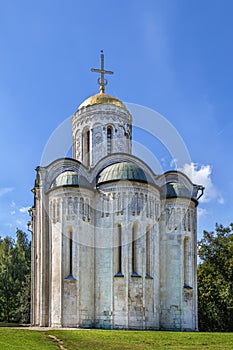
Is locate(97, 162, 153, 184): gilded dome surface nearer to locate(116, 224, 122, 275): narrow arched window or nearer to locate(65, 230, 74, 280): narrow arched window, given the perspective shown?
locate(116, 224, 122, 275): narrow arched window

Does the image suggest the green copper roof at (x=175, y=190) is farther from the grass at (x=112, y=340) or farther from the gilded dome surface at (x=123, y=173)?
the grass at (x=112, y=340)

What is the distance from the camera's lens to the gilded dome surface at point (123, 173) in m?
29.3

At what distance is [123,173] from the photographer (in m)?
29.4

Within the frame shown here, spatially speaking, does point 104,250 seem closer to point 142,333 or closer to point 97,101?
point 142,333

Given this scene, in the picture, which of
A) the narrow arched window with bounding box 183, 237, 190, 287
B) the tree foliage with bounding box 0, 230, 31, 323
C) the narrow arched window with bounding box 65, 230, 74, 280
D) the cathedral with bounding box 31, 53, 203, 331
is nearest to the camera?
the cathedral with bounding box 31, 53, 203, 331

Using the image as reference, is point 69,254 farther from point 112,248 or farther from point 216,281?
point 216,281

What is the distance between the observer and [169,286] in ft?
100

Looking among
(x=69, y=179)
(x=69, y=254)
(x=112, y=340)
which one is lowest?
(x=112, y=340)

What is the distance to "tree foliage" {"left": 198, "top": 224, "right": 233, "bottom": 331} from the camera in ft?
120

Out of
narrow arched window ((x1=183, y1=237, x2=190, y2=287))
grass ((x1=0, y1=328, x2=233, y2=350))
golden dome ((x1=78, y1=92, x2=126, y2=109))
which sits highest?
golden dome ((x1=78, y1=92, x2=126, y2=109))

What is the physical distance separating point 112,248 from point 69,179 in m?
4.69

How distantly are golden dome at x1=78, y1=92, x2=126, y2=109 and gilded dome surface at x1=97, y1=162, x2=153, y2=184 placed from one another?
680 centimetres

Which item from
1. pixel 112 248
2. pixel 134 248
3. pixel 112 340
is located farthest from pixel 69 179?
A: pixel 112 340

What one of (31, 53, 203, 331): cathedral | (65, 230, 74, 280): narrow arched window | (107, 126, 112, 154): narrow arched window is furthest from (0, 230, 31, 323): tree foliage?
(65, 230, 74, 280): narrow arched window
